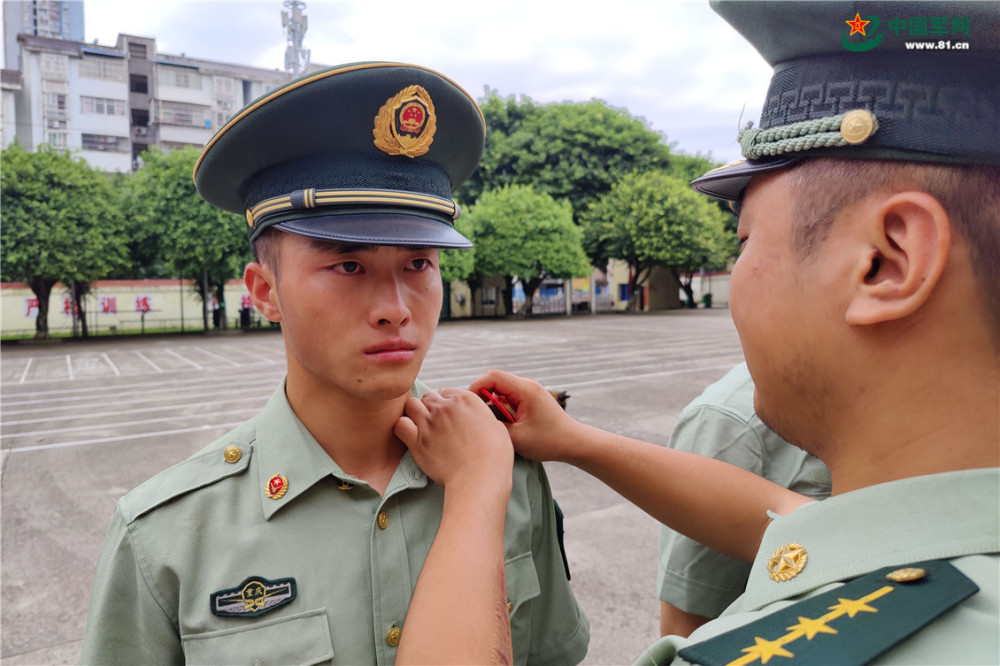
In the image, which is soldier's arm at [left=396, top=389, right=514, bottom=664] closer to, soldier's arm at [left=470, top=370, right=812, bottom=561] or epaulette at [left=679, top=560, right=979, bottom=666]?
soldier's arm at [left=470, top=370, right=812, bottom=561]

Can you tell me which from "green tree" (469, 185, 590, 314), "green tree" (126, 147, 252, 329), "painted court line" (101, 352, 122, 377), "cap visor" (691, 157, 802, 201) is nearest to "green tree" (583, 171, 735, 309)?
"green tree" (469, 185, 590, 314)

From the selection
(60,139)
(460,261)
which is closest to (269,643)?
(460,261)

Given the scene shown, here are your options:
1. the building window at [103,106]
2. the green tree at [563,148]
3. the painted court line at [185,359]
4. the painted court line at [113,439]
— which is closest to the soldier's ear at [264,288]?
the painted court line at [113,439]

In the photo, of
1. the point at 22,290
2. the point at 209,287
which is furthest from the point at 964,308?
the point at 22,290

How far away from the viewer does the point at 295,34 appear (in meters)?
12.4

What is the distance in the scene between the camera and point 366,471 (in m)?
1.74

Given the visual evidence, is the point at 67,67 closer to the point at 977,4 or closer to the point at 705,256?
the point at 705,256

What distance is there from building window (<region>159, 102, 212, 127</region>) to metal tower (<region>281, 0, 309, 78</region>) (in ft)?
118

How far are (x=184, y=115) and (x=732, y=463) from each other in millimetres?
50330

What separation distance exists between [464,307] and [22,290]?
21.0 meters

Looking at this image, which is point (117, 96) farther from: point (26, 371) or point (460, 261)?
point (26, 371)

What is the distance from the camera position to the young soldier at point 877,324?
2.76 feet

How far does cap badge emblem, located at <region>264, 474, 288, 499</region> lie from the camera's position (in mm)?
1543

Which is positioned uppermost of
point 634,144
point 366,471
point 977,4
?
point 634,144
